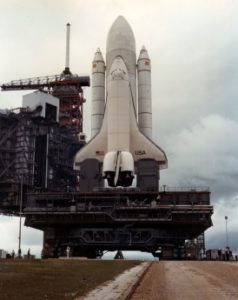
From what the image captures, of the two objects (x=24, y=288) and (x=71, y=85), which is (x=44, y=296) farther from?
(x=71, y=85)

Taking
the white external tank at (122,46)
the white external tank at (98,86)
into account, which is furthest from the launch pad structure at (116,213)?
the white external tank at (122,46)

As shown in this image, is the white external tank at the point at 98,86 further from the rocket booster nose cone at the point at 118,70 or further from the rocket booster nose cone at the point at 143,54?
the rocket booster nose cone at the point at 118,70

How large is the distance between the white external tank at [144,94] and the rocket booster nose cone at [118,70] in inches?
311

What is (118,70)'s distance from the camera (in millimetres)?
88438

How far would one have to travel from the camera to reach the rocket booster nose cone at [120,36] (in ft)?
306

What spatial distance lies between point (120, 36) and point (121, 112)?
50.1 ft

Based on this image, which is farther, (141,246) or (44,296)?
(141,246)

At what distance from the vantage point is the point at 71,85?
13412 centimetres

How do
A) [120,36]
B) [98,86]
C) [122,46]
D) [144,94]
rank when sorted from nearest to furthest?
[122,46]
[120,36]
[144,94]
[98,86]

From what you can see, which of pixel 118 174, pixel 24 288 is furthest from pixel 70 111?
pixel 24 288

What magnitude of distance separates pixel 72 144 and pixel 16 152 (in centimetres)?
1578

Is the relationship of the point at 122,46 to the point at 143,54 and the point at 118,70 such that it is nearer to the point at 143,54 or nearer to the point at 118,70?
the point at 143,54

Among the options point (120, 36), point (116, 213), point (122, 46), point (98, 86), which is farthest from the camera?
point (98, 86)

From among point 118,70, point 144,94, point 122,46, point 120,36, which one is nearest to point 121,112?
point 118,70
